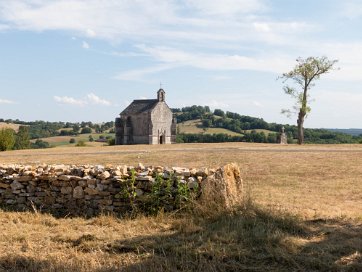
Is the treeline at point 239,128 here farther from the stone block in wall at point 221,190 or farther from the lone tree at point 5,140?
the stone block in wall at point 221,190

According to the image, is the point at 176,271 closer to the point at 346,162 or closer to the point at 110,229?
the point at 110,229

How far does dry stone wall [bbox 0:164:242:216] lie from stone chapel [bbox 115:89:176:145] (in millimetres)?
61547

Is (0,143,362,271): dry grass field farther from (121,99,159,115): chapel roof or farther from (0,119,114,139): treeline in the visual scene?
(0,119,114,139): treeline

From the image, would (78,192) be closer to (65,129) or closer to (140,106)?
(140,106)

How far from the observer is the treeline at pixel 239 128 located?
258 feet

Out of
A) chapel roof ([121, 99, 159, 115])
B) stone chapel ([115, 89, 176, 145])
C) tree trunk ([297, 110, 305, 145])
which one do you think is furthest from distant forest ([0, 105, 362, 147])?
tree trunk ([297, 110, 305, 145])

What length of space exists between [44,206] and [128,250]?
4.23 meters

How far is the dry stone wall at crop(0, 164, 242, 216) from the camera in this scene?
926 centimetres

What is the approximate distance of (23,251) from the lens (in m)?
6.83

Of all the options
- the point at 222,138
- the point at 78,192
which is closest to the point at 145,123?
the point at 222,138

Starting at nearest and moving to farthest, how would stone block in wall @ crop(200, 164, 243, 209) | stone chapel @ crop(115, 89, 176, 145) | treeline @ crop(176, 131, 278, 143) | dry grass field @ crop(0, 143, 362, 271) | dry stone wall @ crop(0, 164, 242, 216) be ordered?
dry grass field @ crop(0, 143, 362, 271)
stone block in wall @ crop(200, 164, 243, 209)
dry stone wall @ crop(0, 164, 242, 216)
stone chapel @ crop(115, 89, 176, 145)
treeline @ crop(176, 131, 278, 143)

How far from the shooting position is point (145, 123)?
72.9 meters

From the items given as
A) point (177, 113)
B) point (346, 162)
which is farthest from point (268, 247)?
point (177, 113)

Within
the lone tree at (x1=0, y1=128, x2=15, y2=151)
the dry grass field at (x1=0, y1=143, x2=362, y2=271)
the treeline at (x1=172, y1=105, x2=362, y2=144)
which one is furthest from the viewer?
the treeline at (x1=172, y1=105, x2=362, y2=144)
